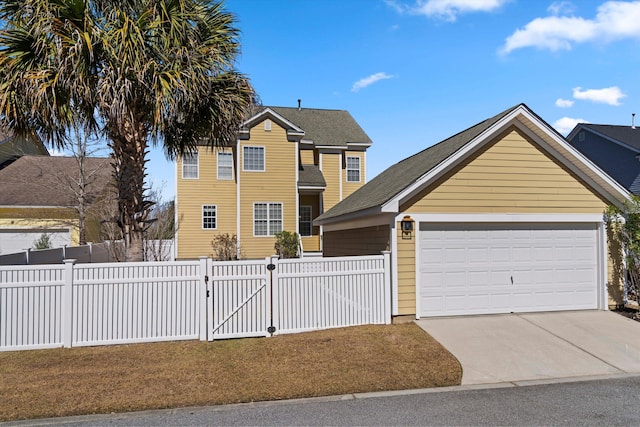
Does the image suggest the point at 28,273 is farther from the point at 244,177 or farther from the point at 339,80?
the point at 244,177

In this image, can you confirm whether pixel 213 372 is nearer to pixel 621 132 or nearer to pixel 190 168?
pixel 190 168

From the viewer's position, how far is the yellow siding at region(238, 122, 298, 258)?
20984mm

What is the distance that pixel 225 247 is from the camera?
20.6 m

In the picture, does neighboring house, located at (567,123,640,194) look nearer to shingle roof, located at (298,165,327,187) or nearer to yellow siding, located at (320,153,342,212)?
yellow siding, located at (320,153,342,212)

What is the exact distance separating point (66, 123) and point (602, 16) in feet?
41.4

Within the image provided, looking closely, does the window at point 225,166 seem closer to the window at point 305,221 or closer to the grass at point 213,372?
the window at point 305,221

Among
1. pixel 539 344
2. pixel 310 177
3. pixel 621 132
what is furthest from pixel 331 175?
pixel 621 132

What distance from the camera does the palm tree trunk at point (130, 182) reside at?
8461 mm

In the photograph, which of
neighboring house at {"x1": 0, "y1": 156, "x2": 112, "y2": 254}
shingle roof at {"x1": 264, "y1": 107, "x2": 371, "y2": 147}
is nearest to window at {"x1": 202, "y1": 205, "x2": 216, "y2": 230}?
neighboring house at {"x1": 0, "y1": 156, "x2": 112, "y2": 254}

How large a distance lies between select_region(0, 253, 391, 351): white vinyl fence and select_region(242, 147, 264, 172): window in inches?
542

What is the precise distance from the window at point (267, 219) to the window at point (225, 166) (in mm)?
2185

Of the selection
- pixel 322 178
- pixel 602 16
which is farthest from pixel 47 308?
pixel 322 178

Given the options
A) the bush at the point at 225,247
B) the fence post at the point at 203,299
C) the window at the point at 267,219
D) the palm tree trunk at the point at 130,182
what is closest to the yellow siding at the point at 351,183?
the window at the point at 267,219

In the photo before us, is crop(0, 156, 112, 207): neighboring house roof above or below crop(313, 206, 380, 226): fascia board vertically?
above
